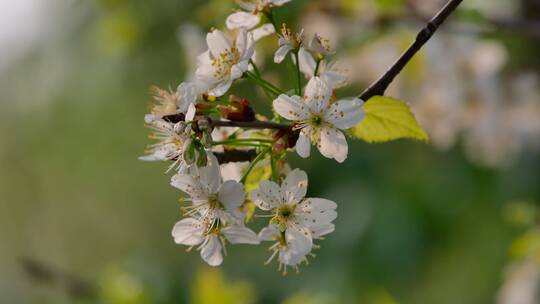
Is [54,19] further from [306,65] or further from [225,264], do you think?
[306,65]

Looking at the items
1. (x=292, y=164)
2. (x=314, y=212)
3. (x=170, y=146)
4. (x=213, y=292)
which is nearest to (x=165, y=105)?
(x=170, y=146)

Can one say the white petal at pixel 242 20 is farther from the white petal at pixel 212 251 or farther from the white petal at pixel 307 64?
the white petal at pixel 212 251

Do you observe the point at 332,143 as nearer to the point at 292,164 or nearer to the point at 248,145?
the point at 248,145

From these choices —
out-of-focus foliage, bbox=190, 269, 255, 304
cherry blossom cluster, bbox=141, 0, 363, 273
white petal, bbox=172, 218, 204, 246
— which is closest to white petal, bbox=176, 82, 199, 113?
cherry blossom cluster, bbox=141, 0, 363, 273

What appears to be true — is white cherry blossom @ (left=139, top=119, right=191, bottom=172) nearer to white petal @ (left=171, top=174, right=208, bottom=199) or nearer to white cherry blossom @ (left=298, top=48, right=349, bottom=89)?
white petal @ (left=171, top=174, right=208, bottom=199)

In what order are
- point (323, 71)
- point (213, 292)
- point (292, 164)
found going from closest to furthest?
1. point (323, 71)
2. point (213, 292)
3. point (292, 164)

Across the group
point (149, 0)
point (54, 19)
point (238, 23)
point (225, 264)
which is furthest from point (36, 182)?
point (238, 23)
